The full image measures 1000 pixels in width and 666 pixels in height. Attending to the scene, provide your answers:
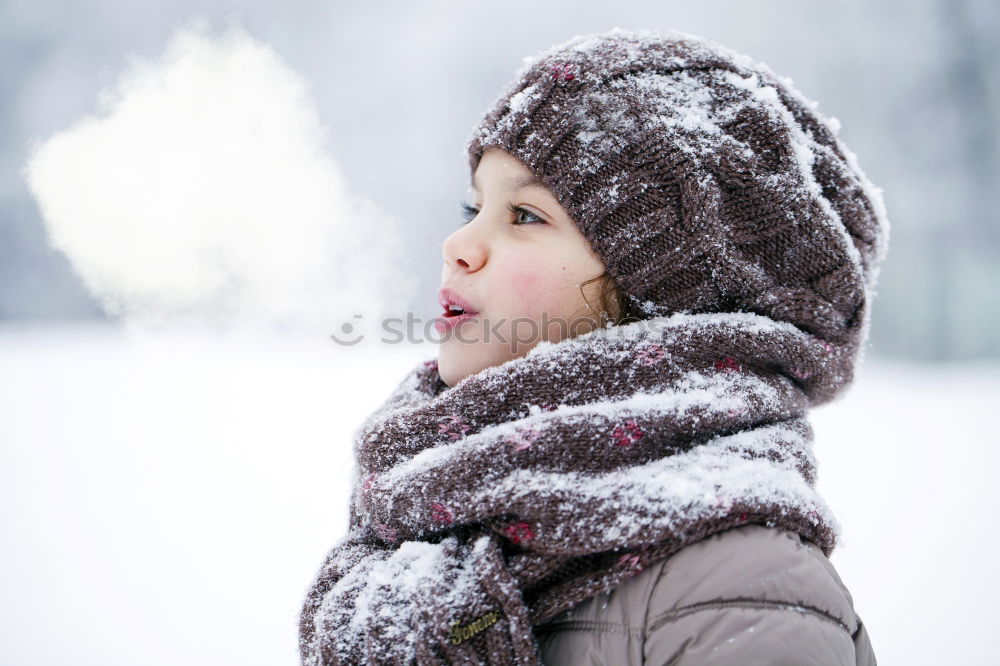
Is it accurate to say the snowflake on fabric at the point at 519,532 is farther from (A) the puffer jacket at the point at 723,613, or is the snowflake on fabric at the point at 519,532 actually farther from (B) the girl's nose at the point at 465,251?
(B) the girl's nose at the point at 465,251

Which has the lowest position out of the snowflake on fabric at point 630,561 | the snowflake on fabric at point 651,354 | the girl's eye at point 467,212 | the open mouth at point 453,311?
the snowflake on fabric at point 630,561

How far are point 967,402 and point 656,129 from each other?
3.03 m

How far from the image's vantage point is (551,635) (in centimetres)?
57

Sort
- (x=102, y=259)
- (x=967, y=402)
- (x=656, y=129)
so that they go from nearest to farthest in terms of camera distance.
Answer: (x=656, y=129) < (x=102, y=259) < (x=967, y=402)

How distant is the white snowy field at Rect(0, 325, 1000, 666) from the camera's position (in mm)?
1540

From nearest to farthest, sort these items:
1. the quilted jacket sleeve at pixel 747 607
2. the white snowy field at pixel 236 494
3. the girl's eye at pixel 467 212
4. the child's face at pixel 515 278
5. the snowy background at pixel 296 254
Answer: the quilted jacket sleeve at pixel 747 607 → the child's face at pixel 515 278 → the girl's eye at pixel 467 212 → the white snowy field at pixel 236 494 → the snowy background at pixel 296 254

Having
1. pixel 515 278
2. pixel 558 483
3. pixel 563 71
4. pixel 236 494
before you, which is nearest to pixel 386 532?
pixel 558 483

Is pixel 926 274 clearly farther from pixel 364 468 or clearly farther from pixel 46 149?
pixel 46 149

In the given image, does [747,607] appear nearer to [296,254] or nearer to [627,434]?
[627,434]

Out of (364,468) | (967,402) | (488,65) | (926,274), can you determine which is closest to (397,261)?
(488,65)

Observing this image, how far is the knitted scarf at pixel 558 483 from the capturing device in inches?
20.3

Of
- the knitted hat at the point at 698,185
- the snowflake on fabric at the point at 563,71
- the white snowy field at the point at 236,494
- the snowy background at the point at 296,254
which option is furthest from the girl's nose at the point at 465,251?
the snowy background at the point at 296,254

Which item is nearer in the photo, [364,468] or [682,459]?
[682,459]

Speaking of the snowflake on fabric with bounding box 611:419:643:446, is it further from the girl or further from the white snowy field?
the white snowy field
